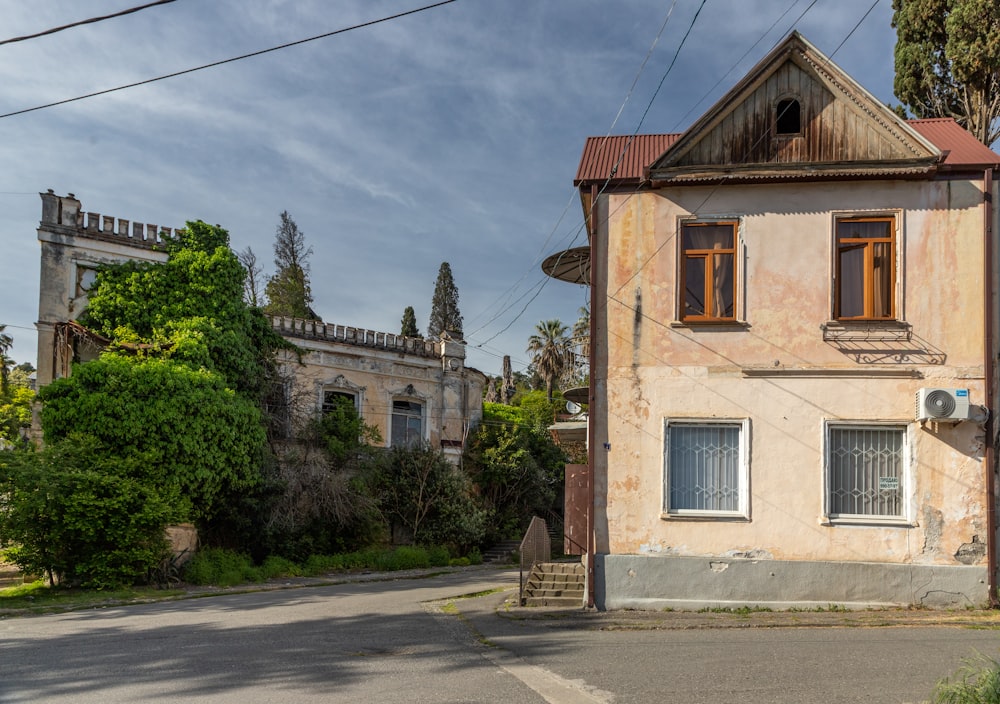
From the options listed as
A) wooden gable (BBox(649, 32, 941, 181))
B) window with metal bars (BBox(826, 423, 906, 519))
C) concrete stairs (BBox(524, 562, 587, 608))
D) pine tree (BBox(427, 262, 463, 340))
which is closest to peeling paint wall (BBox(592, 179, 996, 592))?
window with metal bars (BBox(826, 423, 906, 519))

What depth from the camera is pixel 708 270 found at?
14438 mm

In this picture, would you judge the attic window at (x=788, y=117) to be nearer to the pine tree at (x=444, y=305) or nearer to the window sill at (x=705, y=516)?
the window sill at (x=705, y=516)

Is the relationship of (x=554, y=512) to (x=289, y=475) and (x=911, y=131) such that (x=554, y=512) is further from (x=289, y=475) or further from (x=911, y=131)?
(x=911, y=131)

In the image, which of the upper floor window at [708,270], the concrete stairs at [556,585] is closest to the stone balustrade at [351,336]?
the concrete stairs at [556,585]

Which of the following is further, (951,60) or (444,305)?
(444,305)

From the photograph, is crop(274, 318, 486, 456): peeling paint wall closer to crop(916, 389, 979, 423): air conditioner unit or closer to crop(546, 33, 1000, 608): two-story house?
crop(546, 33, 1000, 608): two-story house

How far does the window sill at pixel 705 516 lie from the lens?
13.8 m

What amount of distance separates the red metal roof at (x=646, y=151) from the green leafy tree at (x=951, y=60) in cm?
985

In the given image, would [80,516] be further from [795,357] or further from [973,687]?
[973,687]

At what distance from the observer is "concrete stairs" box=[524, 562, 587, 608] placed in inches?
577

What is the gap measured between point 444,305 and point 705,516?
50384 mm

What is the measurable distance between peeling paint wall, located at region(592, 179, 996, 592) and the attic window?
1050mm

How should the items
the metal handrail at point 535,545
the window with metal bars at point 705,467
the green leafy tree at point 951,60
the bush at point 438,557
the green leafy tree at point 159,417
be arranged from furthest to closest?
the bush at point 438,557
the green leafy tree at point 951,60
the green leafy tree at point 159,417
the metal handrail at point 535,545
the window with metal bars at point 705,467

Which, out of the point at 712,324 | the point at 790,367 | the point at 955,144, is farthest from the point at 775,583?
the point at 955,144
